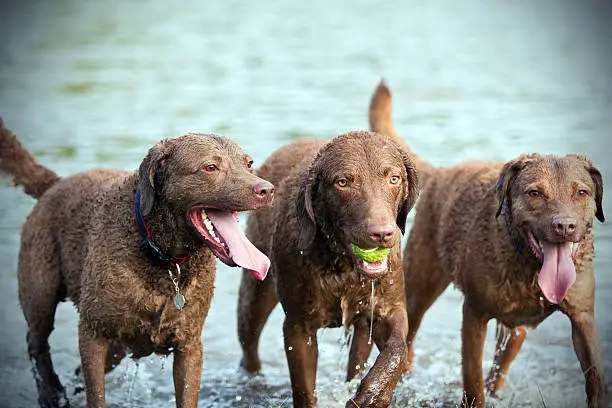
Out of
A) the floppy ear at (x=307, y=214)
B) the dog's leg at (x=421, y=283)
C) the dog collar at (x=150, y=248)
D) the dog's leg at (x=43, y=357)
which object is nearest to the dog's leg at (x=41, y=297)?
the dog's leg at (x=43, y=357)

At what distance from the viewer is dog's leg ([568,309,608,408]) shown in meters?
7.57

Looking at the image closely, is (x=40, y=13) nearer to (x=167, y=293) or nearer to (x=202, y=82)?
(x=202, y=82)

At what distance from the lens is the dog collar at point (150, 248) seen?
671cm

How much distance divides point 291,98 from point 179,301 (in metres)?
13.8

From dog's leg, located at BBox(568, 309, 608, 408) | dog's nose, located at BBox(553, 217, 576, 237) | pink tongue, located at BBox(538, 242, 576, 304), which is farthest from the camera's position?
dog's leg, located at BBox(568, 309, 608, 408)

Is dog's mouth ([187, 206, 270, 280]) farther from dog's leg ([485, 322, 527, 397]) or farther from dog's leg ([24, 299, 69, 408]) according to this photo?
dog's leg ([485, 322, 527, 397])

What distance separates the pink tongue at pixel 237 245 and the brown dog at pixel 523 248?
1.87 meters

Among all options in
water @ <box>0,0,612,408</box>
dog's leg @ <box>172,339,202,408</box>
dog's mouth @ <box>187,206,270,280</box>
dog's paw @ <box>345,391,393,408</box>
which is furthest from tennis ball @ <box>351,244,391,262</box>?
water @ <box>0,0,612,408</box>

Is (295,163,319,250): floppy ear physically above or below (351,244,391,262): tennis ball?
above

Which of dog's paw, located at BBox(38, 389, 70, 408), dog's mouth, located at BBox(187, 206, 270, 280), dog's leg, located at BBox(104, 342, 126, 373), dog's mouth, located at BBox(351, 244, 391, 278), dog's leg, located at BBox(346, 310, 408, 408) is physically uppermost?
dog's mouth, located at BBox(187, 206, 270, 280)

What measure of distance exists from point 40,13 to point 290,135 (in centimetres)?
1555

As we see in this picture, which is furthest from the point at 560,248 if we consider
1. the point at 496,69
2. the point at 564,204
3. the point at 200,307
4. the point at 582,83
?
the point at 496,69

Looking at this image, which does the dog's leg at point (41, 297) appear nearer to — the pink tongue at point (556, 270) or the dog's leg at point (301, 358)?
the dog's leg at point (301, 358)

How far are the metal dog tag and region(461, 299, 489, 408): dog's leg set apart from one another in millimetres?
2270
